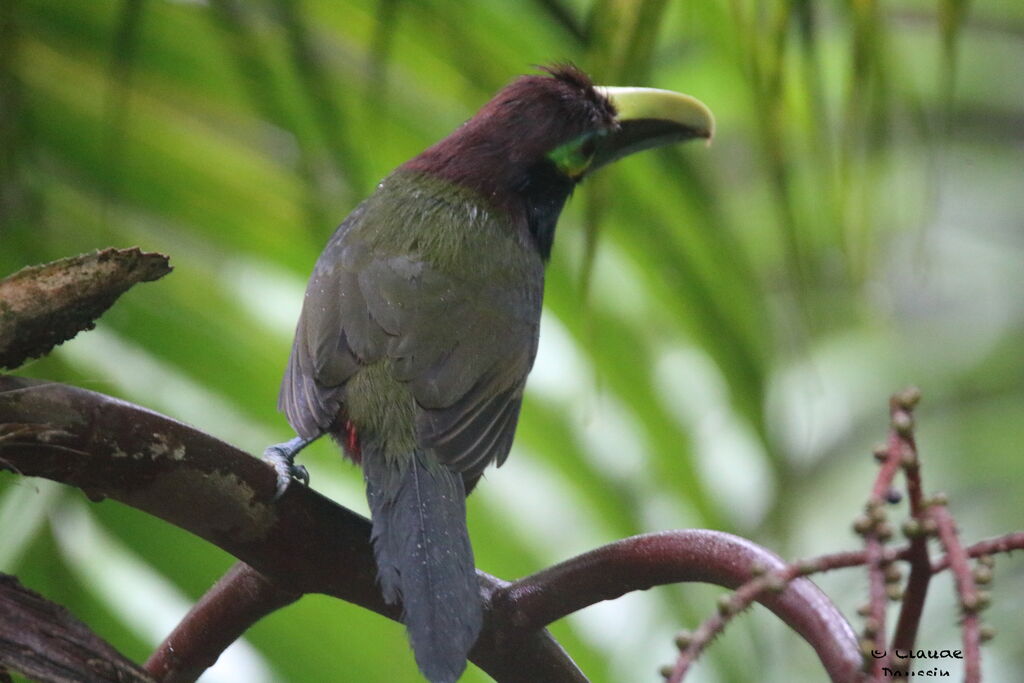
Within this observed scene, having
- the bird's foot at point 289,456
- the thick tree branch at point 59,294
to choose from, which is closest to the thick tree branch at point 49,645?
the thick tree branch at point 59,294

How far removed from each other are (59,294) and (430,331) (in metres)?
0.89

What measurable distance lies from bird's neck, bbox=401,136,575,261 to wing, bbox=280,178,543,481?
0.12 metres

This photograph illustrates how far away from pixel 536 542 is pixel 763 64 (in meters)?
1.26

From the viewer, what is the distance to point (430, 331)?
7.14 feet

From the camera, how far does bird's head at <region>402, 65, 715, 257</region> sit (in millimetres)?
2637

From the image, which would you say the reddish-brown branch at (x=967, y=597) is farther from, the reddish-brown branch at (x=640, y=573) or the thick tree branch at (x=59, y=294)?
the thick tree branch at (x=59, y=294)

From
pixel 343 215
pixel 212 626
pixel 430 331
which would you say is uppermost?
pixel 343 215

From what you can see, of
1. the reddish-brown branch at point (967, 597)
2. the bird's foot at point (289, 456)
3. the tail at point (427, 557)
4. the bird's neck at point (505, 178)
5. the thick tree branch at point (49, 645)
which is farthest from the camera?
the bird's neck at point (505, 178)

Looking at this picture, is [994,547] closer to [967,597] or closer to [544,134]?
[967,597]

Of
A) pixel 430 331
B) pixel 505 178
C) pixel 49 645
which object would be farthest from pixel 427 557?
pixel 505 178

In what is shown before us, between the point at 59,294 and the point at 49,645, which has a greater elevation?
the point at 59,294

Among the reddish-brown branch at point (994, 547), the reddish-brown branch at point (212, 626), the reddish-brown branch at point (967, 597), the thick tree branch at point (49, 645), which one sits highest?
the reddish-brown branch at point (994, 547)

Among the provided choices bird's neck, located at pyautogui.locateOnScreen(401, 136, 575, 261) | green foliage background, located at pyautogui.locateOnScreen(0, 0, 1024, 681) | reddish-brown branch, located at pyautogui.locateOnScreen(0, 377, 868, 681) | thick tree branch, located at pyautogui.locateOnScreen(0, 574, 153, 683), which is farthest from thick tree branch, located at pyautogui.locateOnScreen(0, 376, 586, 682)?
bird's neck, located at pyautogui.locateOnScreen(401, 136, 575, 261)

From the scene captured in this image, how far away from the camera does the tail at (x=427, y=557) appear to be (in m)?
1.46
